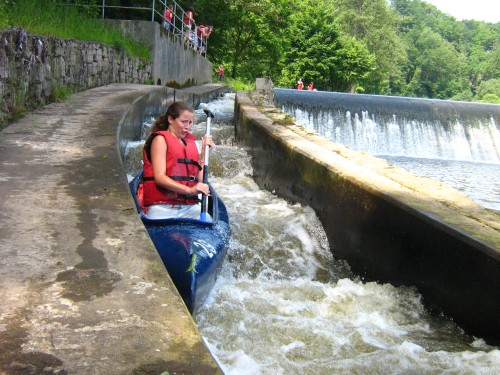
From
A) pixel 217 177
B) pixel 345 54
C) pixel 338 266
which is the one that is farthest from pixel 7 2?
pixel 345 54

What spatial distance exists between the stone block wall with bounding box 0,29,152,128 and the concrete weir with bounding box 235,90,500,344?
309 centimetres

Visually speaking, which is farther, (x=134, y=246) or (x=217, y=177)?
(x=217, y=177)

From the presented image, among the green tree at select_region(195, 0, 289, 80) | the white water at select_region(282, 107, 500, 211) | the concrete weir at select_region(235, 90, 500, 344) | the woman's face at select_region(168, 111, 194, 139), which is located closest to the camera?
the concrete weir at select_region(235, 90, 500, 344)

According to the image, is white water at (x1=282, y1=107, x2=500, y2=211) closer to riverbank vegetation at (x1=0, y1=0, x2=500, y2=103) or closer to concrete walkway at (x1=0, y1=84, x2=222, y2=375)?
riverbank vegetation at (x1=0, y1=0, x2=500, y2=103)

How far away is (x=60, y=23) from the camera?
979 cm

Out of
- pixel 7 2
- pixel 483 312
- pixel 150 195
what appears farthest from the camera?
pixel 7 2

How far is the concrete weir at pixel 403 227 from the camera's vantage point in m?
3.72

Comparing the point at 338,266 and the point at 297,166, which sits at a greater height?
the point at 297,166

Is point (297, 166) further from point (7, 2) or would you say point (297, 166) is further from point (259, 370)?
point (7, 2)

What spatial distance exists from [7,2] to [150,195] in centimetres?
487

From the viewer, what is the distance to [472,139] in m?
17.3

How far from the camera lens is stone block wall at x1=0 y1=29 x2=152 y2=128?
6.16 meters

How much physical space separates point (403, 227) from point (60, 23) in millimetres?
7443

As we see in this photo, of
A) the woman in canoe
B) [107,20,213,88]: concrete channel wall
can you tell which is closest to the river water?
the woman in canoe
